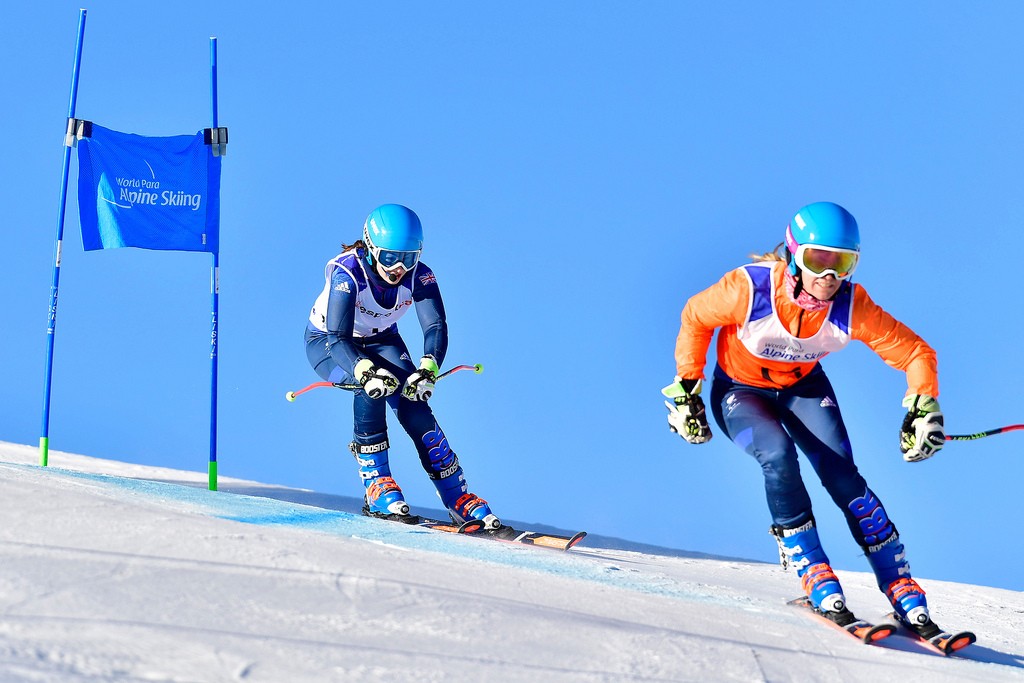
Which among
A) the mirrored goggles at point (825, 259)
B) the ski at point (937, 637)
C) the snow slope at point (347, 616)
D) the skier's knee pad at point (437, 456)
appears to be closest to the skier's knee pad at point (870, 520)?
the ski at point (937, 637)

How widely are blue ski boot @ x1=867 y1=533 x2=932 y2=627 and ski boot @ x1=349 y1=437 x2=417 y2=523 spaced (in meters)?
3.02

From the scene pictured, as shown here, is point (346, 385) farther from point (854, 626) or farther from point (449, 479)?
point (854, 626)

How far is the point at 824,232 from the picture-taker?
486cm

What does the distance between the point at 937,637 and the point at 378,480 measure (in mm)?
3556

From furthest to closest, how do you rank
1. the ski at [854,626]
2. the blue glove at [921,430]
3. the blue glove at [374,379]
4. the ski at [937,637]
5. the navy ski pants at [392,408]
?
the navy ski pants at [392,408]
the blue glove at [374,379]
the blue glove at [921,430]
the ski at [937,637]
the ski at [854,626]

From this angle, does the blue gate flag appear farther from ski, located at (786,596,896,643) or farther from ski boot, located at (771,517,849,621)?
ski, located at (786,596,896,643)

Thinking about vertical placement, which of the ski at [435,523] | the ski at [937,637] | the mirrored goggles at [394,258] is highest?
the mirrored goggles at [394,258]

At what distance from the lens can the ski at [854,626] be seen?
4605mm

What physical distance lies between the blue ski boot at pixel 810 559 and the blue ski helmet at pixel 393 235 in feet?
9.65

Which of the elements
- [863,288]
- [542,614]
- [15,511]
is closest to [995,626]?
[863,288]

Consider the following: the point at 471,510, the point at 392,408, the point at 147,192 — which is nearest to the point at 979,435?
the point at 471,510

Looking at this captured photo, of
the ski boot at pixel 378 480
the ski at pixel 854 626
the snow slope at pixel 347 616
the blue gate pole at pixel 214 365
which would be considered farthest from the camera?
the blue gate pole at pixel 214 365

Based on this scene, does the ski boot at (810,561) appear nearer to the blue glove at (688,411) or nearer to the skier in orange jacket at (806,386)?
the skier in orange jacket at (806,386)

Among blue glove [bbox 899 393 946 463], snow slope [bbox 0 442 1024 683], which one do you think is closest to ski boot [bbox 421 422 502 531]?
snow slope [bbox 0 442 1024 683]
